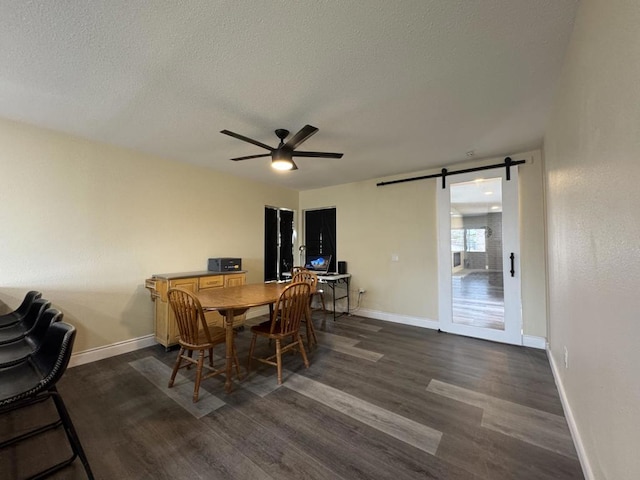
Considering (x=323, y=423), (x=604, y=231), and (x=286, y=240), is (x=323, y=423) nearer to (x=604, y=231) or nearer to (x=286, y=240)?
(x=604, y=231)

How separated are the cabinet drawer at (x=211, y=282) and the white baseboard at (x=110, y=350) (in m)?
0.93

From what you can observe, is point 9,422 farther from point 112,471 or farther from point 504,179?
point 504,179

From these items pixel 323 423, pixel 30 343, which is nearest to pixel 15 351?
pixel 30 343

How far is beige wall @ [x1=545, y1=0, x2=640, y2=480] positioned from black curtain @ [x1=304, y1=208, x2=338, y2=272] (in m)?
3.74

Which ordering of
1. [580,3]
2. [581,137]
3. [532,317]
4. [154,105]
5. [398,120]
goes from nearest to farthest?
[580,3]
[581,137]
[154,105]
[398,120]
[532,317]

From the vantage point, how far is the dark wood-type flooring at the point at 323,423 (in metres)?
1.51

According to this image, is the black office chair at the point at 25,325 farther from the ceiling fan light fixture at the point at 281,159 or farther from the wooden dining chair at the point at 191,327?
the ceiling fan light fixture at the point at 281,159

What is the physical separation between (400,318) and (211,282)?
3.00 meters

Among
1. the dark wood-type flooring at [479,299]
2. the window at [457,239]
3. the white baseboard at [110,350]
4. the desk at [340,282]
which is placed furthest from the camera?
the desk at [340,282]

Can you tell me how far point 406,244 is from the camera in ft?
14.0

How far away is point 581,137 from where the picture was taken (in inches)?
56.7

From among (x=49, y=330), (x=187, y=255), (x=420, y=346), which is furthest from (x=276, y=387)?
(x=187, y=255)

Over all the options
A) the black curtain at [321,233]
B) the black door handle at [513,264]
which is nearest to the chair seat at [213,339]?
the black curtain at [321,233]

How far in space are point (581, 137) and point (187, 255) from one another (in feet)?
13.7
